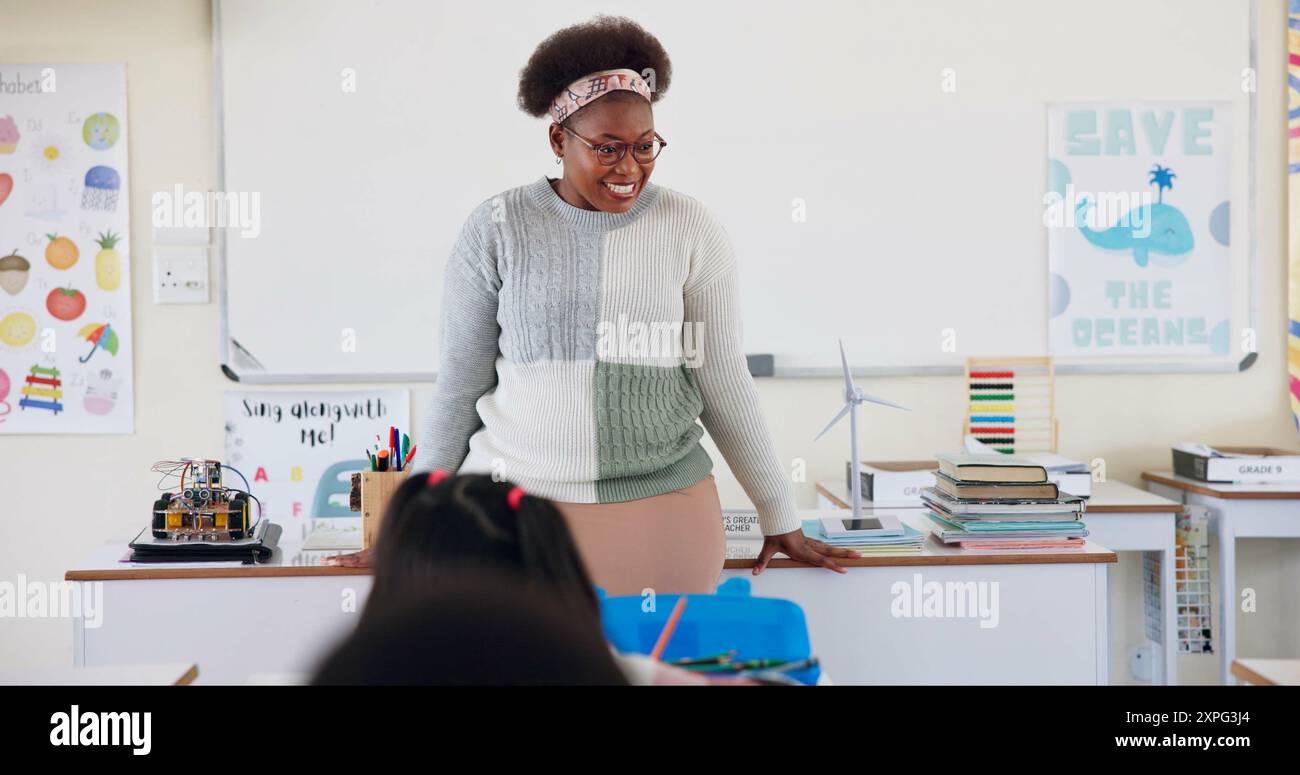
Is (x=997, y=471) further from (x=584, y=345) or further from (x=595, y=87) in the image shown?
(x=595, y=87)

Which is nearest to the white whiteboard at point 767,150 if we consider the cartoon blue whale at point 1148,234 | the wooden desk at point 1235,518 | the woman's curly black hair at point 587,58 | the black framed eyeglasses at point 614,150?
the cartoon blue whale at point 1148,234

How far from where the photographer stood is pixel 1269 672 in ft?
4.26

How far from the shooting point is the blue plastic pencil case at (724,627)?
1.30 meters

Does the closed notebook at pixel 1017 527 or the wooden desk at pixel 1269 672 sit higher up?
the closed notebook at pixel 1017 527

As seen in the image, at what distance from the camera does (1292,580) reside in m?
3.65

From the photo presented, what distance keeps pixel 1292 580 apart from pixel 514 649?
12.4 ft

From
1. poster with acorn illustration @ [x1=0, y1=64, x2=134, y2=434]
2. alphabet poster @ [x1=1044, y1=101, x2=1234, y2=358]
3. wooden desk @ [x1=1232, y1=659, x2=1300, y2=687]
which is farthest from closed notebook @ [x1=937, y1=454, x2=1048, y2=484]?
poster with acorn illustration @ [x1=0, y1=64, x2=134, y2=434]

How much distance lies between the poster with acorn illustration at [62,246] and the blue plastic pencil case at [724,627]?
9.13ft

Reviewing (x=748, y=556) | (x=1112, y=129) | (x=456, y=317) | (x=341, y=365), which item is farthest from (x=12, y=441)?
(x=1112, y=129)

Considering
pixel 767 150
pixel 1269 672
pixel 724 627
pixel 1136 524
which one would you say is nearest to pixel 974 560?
pixel 1269 672

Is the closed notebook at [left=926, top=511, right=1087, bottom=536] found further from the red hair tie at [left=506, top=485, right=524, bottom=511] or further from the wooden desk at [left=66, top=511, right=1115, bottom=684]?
the red hair tie at [left=506, top=485, right=524, bottom=511]

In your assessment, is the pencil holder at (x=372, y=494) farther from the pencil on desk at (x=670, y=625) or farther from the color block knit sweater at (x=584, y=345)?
the pencil on desk at (x=670, y=625)
